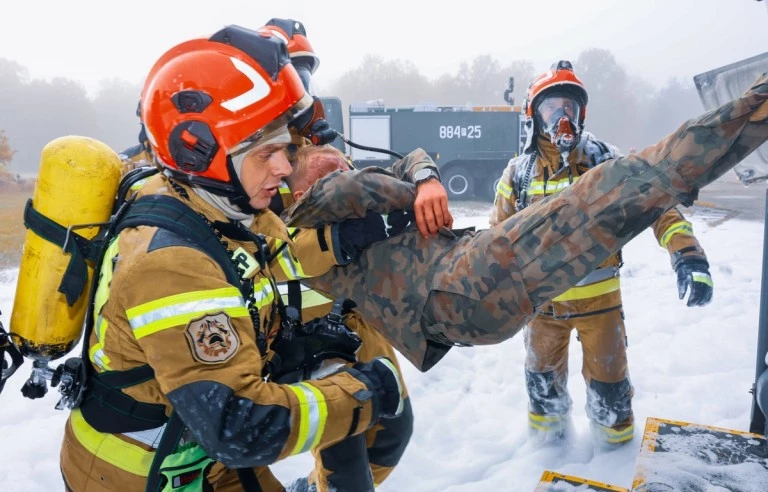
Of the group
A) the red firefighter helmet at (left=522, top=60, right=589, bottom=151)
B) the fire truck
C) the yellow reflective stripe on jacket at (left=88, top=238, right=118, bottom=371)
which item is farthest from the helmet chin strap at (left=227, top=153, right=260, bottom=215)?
the fire truck

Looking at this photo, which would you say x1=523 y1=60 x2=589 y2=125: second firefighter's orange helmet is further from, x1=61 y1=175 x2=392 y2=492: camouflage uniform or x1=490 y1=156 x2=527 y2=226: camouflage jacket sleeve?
x1=61 y1=175 x2=392 y2=492: camouflage uniform

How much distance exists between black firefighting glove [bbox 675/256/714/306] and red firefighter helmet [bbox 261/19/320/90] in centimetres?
234

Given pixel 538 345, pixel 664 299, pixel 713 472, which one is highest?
pixel 713 472

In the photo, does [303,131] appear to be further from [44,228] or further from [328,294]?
[44,228]

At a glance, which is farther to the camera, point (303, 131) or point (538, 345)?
point (538, 345)

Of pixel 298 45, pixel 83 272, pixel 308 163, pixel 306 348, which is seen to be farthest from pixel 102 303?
pixel 298 45

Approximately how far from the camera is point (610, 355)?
3133 millimetres

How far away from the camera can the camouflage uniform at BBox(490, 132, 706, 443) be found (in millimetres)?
3107

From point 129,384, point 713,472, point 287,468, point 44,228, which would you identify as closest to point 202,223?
point 129,384

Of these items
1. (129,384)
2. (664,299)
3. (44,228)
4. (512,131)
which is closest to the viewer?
(129,384)

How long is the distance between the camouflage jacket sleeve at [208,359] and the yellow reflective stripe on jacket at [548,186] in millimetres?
2314

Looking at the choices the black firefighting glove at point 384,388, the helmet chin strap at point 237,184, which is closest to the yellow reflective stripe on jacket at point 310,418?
the black firefighting glove at point 384,388

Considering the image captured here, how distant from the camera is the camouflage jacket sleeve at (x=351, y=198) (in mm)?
2008

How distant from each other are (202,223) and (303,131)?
1.14m
